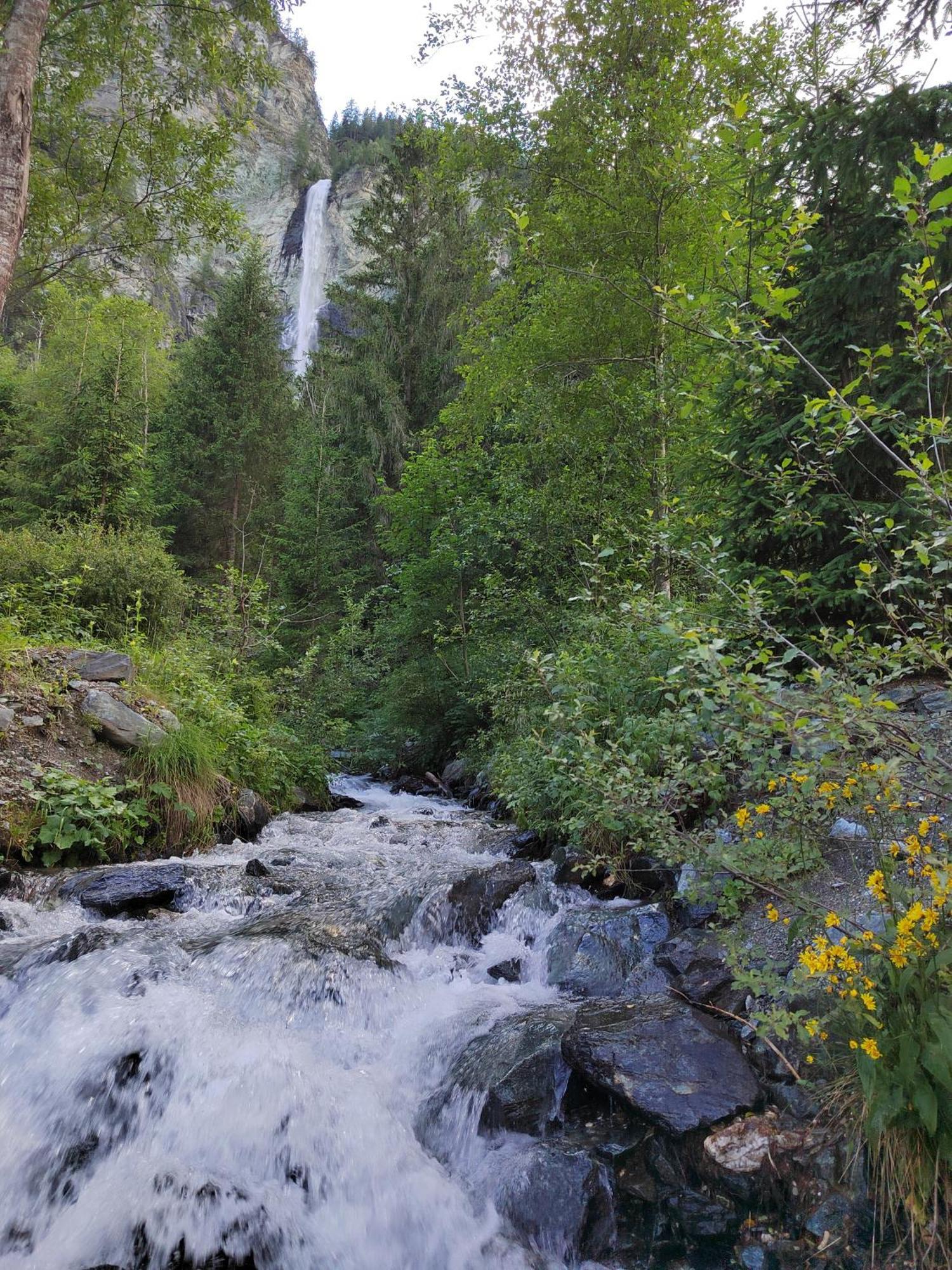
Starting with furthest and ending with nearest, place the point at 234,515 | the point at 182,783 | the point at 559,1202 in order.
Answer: the point at 234,515 → the point at 182,783 → the point at 559,1202

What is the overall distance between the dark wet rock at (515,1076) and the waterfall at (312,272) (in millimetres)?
37672

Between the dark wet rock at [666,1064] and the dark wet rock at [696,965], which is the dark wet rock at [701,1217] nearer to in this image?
the dark wet rock at [666,1064]

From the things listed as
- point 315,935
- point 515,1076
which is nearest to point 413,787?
point 315,935

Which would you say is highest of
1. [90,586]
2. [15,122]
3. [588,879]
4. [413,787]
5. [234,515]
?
[15,122]

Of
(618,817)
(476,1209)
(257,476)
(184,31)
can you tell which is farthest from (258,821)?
(257,476)

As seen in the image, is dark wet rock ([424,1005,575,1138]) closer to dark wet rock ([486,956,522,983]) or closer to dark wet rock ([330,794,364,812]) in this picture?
dark wet rock ([486,956,522,983])

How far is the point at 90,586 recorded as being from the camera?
9.89 m

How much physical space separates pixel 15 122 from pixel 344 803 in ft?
26.9

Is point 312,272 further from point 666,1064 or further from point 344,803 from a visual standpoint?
point 666,1064

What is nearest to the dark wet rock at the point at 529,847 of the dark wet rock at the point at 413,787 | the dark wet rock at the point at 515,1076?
the dark wet rock at the point at 515,1076

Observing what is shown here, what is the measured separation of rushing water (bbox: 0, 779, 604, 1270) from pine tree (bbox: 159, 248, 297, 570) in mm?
16259

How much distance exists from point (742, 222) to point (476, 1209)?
4.14 m

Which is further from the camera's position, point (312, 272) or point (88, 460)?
point (312, 272)

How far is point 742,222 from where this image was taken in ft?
10.2
